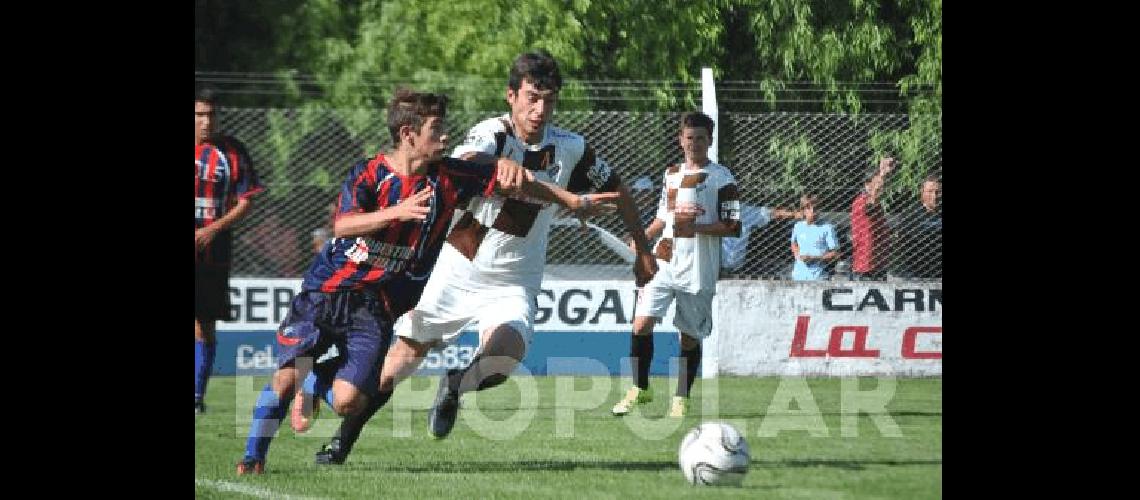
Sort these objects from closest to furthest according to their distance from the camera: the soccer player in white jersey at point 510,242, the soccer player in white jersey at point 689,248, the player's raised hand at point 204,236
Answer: the soccer player in white jersey at point 510,242
the player's raised hand at point 204,236
the soccer player in white jersey at point 689,248

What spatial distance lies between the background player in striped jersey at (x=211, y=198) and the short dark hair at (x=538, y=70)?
326 cm

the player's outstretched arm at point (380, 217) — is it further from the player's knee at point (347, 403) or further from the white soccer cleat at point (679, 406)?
the white soccer cleat at point (679, 406)

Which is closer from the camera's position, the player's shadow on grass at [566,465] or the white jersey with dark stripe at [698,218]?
the player's shadow on grass at [566,465]

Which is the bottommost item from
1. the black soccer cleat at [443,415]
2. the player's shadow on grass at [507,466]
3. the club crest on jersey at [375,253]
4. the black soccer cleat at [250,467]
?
the player's shadow on grass at [507,466]

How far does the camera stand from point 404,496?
7477 mm

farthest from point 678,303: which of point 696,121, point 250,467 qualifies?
point 250,467

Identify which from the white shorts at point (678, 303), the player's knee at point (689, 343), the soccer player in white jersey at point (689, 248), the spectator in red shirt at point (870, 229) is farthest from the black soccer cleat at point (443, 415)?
the spectator in red shirt at point (870, 229)

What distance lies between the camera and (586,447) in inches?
364

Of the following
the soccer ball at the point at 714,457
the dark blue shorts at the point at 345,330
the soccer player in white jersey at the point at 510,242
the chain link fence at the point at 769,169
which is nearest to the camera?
the soccer ball at the point at 714,457

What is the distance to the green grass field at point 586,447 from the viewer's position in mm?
7648

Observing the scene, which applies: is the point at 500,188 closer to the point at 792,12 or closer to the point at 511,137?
the point at 511,137

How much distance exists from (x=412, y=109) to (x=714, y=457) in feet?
7.04
